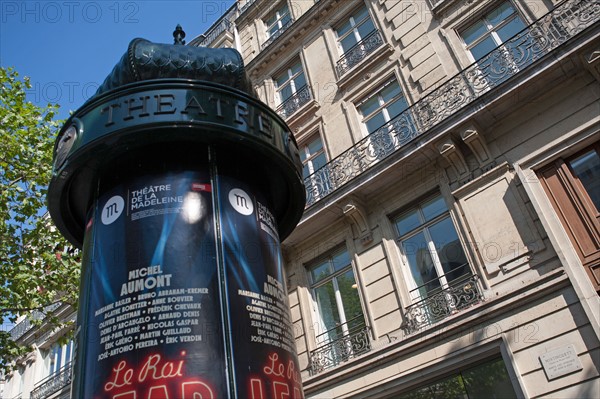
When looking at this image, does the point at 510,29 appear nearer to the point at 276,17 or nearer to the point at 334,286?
the point at 334,286

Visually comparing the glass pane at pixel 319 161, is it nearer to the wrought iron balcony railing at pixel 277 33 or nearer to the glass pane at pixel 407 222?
the glass pane at pixel 407 222

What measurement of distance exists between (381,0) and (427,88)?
4.42m

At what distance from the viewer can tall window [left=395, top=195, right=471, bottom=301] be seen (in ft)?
35.4

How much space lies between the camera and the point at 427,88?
12.9 meters

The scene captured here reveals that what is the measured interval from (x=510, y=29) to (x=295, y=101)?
7477 mm

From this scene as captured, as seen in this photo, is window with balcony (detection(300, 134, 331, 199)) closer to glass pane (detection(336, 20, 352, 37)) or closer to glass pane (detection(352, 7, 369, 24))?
glass pane (detection(336, 20, 352, 37))

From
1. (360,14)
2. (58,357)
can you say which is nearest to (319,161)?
(360,14)

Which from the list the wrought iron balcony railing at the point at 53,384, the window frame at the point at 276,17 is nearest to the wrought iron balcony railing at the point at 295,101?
the window frame at the point at 276,17

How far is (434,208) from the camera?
463 inches

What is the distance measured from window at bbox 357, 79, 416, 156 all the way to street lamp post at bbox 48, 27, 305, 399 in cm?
843

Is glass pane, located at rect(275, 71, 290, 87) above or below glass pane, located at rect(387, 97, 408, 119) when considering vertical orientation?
above

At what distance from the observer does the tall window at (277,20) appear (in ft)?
65.3

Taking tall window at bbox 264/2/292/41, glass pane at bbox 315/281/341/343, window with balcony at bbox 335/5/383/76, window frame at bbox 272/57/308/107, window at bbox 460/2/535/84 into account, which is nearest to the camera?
window at bbox 460/2/535/84

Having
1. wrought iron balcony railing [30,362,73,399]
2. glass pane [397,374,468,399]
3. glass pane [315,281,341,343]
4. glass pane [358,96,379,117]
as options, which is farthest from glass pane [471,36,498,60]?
wrought iron balcony railing [30,362,73,399]
